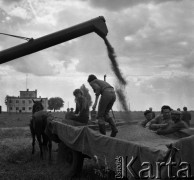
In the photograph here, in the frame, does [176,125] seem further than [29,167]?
No

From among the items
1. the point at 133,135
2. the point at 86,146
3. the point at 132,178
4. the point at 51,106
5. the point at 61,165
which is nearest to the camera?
the point at 132,178

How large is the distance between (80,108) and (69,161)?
1.49 m

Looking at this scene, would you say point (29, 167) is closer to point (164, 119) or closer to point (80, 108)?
point (80, 108)

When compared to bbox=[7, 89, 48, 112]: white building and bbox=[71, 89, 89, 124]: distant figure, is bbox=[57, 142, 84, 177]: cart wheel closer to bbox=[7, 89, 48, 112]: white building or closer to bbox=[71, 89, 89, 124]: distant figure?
bbox=[71, 89, 89, 124]: distant figure

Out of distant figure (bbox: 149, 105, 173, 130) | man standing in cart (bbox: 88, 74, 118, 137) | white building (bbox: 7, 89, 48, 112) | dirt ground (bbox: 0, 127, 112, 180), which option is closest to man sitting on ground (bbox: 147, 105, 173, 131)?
distant figure (bbox: 149, 105, 173, 130)

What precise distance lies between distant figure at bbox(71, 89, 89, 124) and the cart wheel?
0.97 metres

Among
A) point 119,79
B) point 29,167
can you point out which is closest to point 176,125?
point 119,79

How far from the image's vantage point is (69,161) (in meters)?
8.32

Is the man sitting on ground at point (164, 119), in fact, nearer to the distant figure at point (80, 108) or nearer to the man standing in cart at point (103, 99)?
the man standing in cart at point (103, 99)

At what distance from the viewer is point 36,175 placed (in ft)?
24.9

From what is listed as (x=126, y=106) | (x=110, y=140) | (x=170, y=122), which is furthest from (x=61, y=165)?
(x=110, y=140)

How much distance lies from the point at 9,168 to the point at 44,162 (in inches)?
46.0

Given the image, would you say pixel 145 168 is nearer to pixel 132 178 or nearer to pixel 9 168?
pixel 132 178

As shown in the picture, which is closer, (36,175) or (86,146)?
(86,146)
